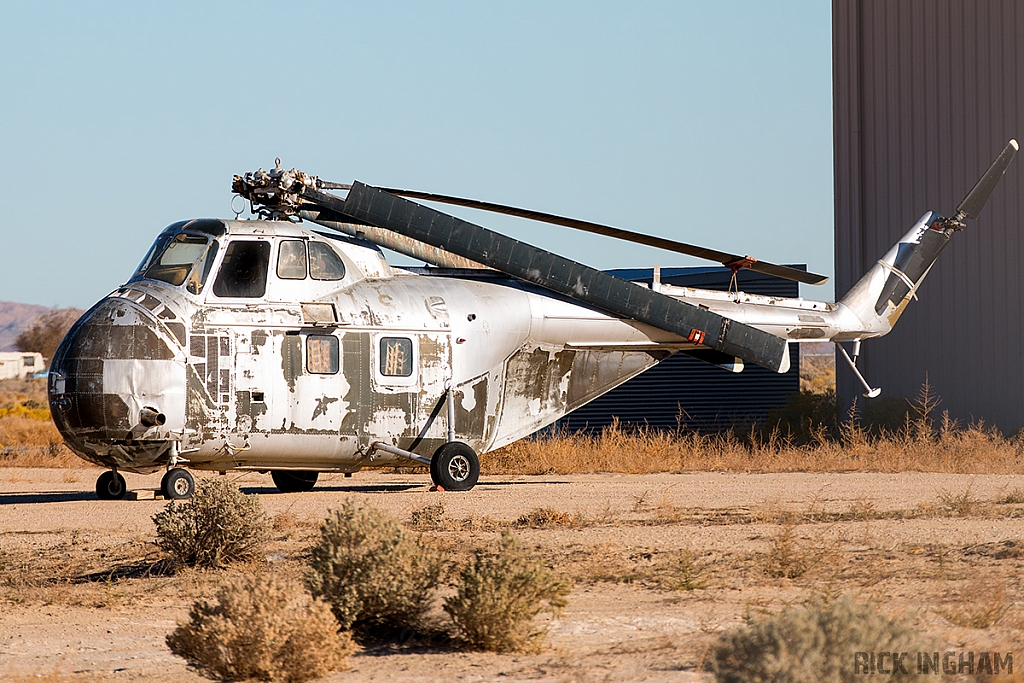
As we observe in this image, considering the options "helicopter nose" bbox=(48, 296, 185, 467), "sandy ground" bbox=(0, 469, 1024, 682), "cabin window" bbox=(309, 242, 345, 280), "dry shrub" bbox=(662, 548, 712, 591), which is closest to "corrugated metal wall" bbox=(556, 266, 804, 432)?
"sandy ground" bbox=(0, 469, 1024, 682)

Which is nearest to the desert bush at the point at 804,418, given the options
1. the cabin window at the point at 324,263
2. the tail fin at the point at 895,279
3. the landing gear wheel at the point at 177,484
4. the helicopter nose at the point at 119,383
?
the tail fin at the point at 895,279

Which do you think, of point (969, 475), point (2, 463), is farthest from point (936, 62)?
point (2, 463)

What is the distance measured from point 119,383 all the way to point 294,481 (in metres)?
4.18

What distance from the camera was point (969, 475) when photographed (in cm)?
1731

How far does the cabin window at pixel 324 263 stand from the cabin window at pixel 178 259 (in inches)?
54.2

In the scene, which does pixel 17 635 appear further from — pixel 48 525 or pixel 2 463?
pixel 2 463

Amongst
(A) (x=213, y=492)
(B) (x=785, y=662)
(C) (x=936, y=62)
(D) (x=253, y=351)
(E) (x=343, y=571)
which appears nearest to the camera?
(B) (x=785, y=662)

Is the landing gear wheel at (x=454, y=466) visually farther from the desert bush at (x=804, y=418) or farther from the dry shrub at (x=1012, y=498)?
the desert bush at (x=804, y=418)

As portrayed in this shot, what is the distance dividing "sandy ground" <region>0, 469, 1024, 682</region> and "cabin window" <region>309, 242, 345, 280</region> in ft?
9.83

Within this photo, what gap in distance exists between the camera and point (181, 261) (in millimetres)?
14406

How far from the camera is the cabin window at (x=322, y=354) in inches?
566

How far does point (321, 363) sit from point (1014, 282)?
16.6 m

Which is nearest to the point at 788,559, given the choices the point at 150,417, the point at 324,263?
the point at 150,417

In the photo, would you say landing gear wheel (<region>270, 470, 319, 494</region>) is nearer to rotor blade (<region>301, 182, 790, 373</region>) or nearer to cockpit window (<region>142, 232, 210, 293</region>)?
cockpit window (<region>142, 232, 210, 293</region>)
